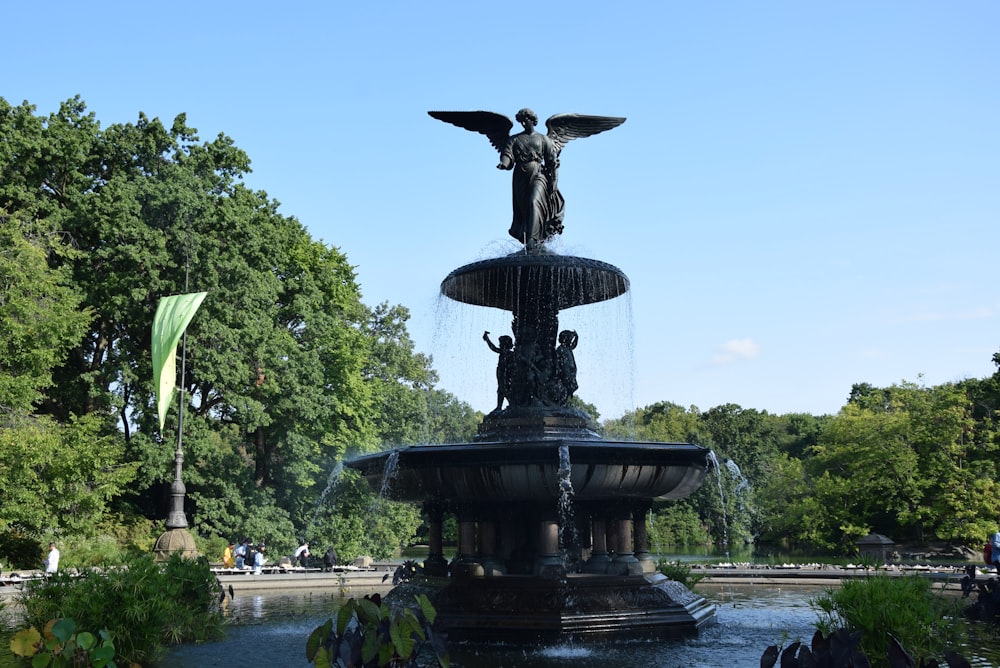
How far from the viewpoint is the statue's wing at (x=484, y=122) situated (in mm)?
14320

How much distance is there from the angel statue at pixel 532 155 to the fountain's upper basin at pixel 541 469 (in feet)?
15.1

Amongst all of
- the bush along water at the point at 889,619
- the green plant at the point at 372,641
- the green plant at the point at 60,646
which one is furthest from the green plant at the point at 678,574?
the green plant at the point at 60,646

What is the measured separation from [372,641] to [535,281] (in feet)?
31.7

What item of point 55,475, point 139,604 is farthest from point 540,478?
point 55,475

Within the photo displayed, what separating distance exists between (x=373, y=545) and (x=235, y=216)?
14.3m

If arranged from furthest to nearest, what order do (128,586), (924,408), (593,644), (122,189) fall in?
(924,408)
(122,189)
(593,644)
(128,586)

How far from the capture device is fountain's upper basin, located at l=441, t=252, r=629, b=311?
1307 cm

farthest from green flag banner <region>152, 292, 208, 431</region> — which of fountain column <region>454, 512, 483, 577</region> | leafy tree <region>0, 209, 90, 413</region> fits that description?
fountain column <region>454, 512, 483, 577</region>

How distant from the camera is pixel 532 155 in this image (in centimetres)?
1449

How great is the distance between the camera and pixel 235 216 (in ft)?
97.6

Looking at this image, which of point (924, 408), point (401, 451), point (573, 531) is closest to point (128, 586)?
point (401, 451)

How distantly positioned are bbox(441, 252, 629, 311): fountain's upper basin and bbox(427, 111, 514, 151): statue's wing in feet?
7.67

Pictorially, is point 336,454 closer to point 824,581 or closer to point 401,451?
point 824,581

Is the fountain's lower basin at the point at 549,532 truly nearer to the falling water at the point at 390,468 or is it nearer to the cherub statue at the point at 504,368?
the falling water at the point at 390,468
